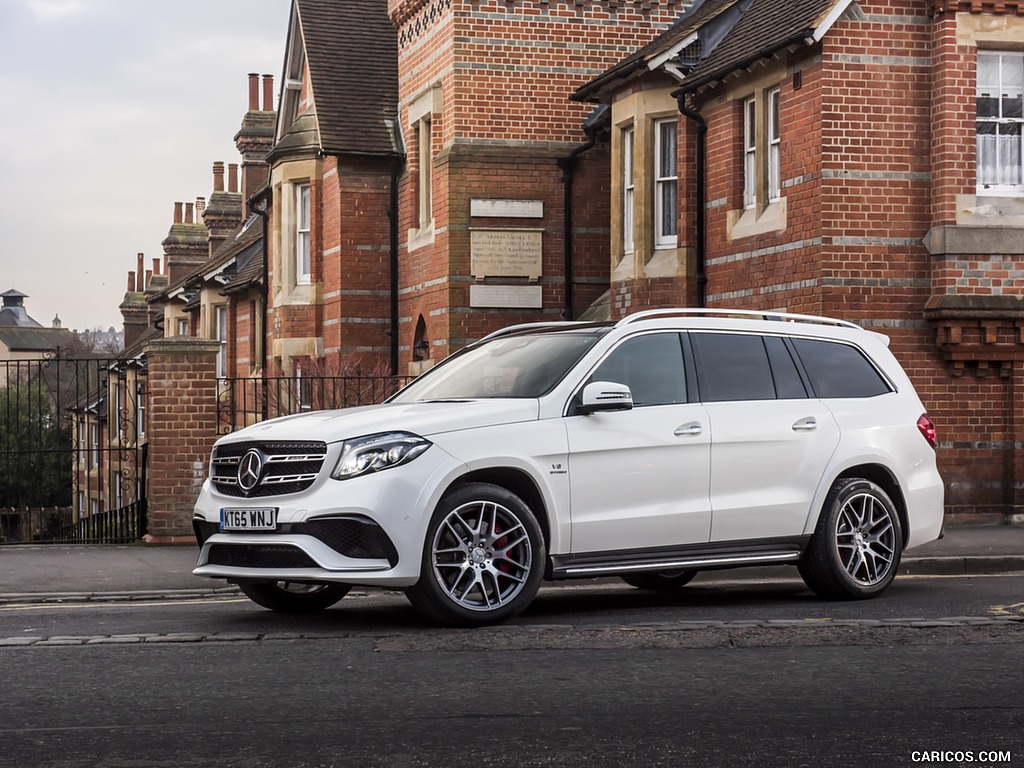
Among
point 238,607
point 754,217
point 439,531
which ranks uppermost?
Answer: point 754,217

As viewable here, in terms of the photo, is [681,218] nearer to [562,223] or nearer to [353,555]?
[562,223]

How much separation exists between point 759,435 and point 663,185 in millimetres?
13119

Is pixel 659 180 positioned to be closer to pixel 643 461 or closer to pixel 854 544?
pixel 854 544

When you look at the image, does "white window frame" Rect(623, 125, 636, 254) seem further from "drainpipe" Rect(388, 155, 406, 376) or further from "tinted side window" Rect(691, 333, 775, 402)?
"tinted side window" Rect(691, 333, 775, 402)

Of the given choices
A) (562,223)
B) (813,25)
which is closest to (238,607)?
(813,25)

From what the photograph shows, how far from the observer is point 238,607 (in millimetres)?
9906

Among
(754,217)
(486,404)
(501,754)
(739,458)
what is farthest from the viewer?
(754,217)

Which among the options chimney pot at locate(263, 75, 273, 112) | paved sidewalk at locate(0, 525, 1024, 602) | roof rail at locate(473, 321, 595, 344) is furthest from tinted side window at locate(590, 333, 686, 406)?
chimney pot at locate(263, 75, 273, 112)

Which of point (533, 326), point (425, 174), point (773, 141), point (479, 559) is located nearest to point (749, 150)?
point (773, 141)

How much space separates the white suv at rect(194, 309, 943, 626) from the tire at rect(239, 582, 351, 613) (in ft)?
0.04

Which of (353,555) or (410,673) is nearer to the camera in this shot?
(410,673)

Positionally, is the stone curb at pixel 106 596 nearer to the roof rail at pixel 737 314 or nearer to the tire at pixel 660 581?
the tire at pixel 660 581

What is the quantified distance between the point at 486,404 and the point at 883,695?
304cm

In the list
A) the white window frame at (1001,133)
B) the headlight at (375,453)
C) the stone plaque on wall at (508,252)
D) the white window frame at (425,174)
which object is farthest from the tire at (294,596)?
the white window frame at (425,174)
